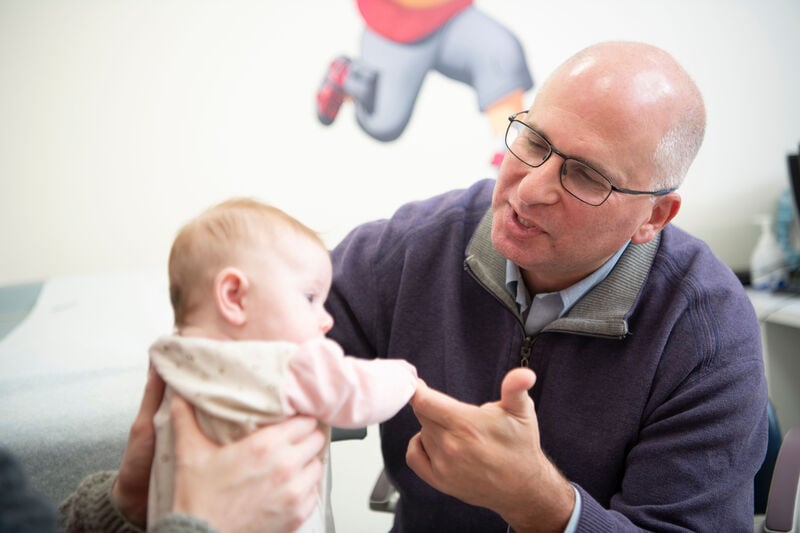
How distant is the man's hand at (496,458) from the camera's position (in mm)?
927

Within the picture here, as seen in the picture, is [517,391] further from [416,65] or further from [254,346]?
[416,65]

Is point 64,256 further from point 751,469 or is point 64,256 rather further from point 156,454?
point 751,469

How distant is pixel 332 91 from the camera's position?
2.34 m

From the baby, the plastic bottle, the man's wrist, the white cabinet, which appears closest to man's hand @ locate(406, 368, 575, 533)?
Result: the man's wrist

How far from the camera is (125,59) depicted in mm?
2105

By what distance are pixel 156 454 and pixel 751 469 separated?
1.05 metres

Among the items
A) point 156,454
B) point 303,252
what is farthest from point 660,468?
point 156,454

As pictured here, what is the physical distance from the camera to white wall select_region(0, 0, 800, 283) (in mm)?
2057

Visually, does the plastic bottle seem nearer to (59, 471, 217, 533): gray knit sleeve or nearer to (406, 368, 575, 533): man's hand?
(406, 368, 575, 533): man's hand

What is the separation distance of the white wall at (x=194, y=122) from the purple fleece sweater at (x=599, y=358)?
3.38 ft

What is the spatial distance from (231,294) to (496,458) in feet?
1.54

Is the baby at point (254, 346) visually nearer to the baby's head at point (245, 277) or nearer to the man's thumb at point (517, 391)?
the baby's head at point (245, 277)

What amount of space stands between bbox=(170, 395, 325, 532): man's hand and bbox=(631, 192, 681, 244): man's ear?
32.5 inches

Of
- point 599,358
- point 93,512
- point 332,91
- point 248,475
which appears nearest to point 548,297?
point 599,358
